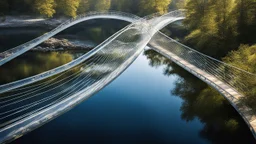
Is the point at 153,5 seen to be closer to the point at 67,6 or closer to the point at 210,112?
the point at 67,6

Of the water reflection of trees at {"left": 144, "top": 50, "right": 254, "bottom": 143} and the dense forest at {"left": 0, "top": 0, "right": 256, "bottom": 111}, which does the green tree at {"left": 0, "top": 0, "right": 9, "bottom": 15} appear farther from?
the water reflection of trees at {"left": 144, "top": 50, "right": 254, "bottom": 143}

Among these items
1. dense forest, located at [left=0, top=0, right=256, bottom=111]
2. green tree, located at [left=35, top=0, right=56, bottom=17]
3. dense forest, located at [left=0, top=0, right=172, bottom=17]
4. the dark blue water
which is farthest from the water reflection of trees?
green tree, located at [left=35, top=0, right=56, bottom=17]

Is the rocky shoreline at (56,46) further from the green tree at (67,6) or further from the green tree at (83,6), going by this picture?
the green tree at (83,6)

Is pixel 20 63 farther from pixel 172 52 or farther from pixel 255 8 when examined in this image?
pixel 255 8

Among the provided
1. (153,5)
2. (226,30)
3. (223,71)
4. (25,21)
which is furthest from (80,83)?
(153,5)

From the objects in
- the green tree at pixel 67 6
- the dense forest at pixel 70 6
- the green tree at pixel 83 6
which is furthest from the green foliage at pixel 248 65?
the green tree at pixel 83 6
